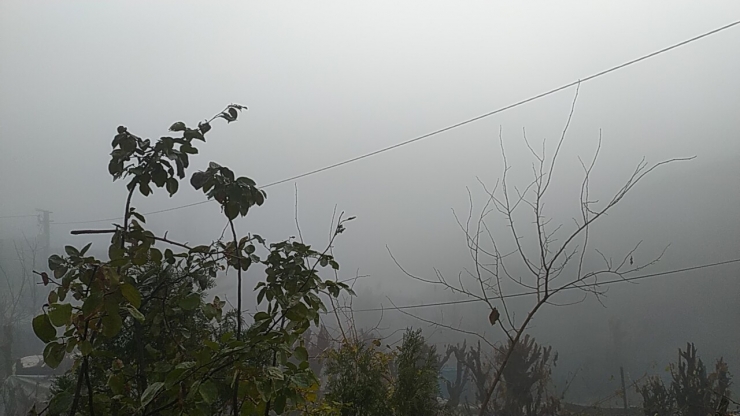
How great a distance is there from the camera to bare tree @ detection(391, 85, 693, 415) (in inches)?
Answer: 81.0

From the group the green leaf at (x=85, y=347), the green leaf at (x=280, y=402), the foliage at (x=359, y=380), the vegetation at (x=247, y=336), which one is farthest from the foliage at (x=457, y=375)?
the green leaf at (x=85, y=347)

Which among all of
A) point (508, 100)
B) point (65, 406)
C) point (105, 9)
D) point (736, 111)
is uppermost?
point (105, 9)

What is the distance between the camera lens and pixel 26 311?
2523mm

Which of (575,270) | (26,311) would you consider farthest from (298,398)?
(26,311)

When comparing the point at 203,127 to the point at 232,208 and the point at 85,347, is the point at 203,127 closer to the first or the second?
the point at 232,208

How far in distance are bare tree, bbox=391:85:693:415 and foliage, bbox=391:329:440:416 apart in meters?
0.22

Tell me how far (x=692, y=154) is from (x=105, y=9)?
266 centimetres

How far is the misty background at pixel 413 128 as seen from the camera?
198 cm

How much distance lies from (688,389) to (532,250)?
0.73 meters

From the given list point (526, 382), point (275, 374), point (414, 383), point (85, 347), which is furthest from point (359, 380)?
point (85, 347)

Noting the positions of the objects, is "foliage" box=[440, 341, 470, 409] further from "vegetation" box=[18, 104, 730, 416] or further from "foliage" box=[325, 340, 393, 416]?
"foliage" box=[325, 340, 393, 416]

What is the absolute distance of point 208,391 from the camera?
2.68 ft

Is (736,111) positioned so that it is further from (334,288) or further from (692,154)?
(334,288)

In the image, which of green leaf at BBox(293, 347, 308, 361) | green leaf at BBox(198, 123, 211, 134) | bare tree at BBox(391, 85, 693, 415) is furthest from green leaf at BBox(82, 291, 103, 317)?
bare tree at BBox(391, 85, 693, 415)
